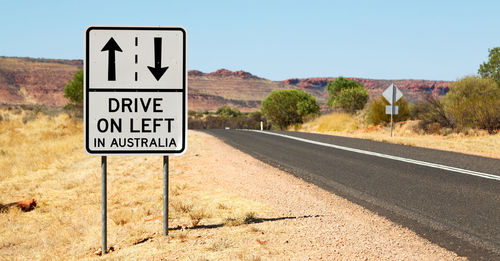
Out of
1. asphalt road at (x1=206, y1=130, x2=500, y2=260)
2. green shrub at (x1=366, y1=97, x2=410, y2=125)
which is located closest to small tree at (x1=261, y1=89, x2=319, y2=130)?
green shrub at (x1=366, y1=97, x2=410, y2=125)

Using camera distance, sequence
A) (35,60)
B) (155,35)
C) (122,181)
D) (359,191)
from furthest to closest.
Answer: (35,60), (122,181), (359,191), (155,35)

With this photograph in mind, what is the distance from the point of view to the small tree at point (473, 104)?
814 inches

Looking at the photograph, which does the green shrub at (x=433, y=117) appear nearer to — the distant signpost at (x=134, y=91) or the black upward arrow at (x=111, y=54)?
the distant signpost at (x=134, y=91)

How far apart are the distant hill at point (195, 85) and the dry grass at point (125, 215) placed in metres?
88.2

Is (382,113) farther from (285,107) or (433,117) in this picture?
(285,107)

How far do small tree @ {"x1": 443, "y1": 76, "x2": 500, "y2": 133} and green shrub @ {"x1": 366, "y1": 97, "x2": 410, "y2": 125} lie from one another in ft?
12.6

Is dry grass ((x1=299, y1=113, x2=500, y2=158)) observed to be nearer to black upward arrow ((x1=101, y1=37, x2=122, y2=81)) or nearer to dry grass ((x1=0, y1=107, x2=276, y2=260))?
dry grass ((x1=0, y1=107, x2=276, y2=260))

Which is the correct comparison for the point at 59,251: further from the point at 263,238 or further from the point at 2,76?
the point at 2,76

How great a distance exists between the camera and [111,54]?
400 centimetres

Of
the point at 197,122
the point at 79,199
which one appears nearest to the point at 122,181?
the point at 79,199

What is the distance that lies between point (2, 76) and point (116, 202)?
443 feet

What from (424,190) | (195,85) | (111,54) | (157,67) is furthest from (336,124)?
(195,85)

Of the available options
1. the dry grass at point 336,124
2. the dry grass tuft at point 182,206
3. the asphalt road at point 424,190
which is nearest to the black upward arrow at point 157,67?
the dry grass tuft at point 182,206

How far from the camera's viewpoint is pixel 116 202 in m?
6.78
